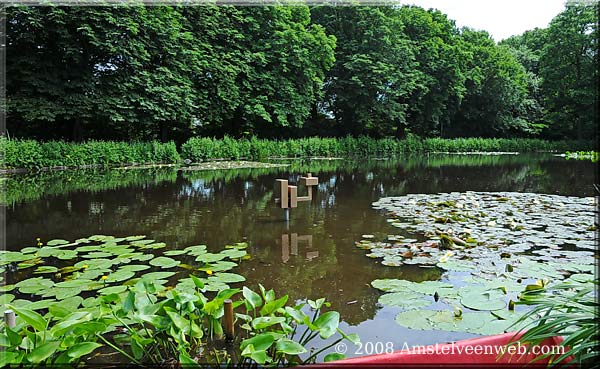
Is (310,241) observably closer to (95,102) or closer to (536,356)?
(536,356)

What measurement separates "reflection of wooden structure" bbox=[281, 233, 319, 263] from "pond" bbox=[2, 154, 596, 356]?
0.01 meters

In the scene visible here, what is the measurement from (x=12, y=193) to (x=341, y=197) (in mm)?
6019

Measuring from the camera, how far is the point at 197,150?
52.2 feet

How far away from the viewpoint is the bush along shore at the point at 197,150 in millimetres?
11906

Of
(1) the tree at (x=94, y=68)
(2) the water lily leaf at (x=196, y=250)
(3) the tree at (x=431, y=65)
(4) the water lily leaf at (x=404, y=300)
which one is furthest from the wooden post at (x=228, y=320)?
(3) the tree at (x=431, y=65)

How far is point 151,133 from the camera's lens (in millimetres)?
20750

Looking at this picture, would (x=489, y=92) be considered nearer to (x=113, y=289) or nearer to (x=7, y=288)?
(x=113, y=289)

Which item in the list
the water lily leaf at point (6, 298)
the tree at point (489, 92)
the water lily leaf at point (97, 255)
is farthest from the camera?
the tree at point (489, 92)

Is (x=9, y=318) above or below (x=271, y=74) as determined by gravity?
below

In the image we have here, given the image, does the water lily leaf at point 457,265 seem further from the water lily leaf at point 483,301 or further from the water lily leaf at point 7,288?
the water lily leaf at point 7,288

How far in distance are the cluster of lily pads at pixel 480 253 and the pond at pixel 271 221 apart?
0.42 ft

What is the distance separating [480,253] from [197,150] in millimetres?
13675

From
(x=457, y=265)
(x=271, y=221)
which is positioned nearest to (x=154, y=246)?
(x=271, y=221)

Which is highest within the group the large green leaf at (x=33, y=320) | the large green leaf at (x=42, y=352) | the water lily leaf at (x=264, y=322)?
the large green leaf at (x=33, y=320)
